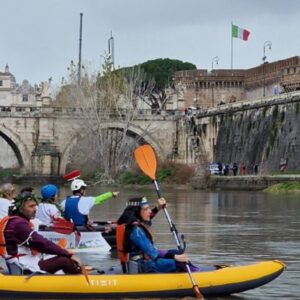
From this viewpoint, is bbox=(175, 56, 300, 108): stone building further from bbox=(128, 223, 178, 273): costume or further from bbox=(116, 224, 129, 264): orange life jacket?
bbox=(128, 223, 178, 273): costume

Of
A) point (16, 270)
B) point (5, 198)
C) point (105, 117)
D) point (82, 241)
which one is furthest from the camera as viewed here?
point (105, 117)

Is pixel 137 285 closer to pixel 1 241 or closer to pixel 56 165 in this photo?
pixel 1 241

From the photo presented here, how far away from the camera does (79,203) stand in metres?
18.5

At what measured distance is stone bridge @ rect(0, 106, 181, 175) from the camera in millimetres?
78562

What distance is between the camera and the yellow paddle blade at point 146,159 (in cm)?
1614

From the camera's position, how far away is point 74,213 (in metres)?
18.7

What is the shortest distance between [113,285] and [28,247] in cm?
120

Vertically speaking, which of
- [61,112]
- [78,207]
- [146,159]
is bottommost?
[78,207]

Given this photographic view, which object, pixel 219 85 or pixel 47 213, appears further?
pixel 219 85

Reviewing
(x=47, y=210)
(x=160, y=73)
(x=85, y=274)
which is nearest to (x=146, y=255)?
(x=85, y=274)

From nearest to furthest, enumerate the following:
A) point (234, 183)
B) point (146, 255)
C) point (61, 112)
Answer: point (146, 255), point (234, 183), point (61, 112)

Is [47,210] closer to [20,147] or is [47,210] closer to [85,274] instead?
[85,274]

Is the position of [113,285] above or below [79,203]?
below

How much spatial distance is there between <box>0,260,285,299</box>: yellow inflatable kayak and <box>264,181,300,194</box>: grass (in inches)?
1425
